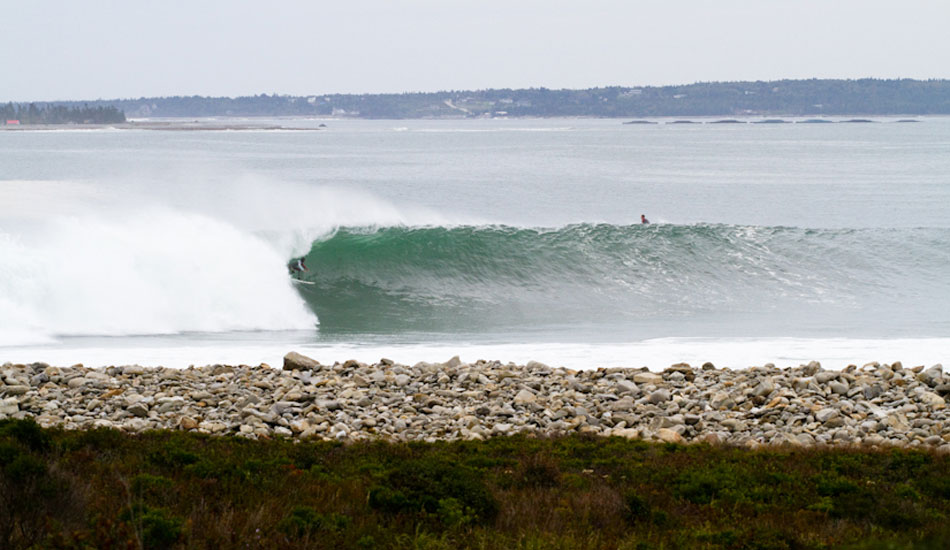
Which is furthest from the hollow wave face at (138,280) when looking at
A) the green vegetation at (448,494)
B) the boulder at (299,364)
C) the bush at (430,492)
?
the bush at (430,492)

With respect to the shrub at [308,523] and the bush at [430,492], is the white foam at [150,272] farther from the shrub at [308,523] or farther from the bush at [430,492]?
the shrub at [308,523]

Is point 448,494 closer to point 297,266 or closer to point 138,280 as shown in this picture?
point 138,280

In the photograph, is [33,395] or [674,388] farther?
[674,388]

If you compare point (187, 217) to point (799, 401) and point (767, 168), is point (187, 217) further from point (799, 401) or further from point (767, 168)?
point (767, 168)

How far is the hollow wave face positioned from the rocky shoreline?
273 inches

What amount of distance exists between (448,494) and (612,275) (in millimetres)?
19768

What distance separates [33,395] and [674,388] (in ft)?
25.6

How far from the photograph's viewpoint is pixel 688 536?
587 centimetres

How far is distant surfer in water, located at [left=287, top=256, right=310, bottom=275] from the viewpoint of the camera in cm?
2467

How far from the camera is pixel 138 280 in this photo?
2133 centimetres

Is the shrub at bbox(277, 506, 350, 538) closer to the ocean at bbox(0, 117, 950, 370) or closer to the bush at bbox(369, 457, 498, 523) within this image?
the bush at bbox(369, 457, 498, 523)

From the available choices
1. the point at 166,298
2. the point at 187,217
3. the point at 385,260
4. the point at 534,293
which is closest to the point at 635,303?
the point at 534,293

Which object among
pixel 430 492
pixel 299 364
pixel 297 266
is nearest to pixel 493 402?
pixel 299 364

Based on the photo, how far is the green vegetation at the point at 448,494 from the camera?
538 centimetres
